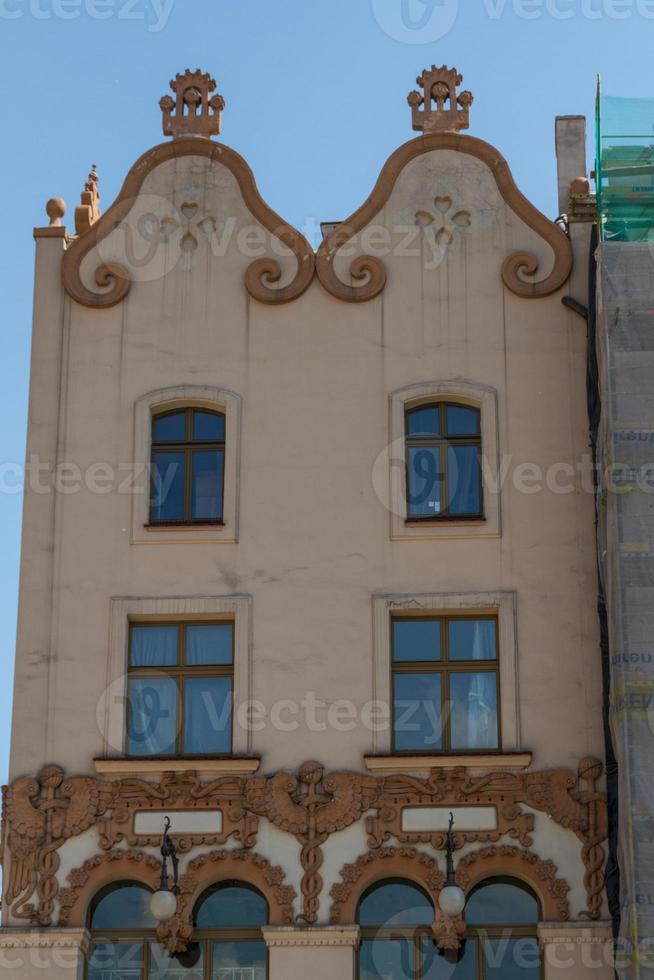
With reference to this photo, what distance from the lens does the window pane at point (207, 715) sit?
2803 cm

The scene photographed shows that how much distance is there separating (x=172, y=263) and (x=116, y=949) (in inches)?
356

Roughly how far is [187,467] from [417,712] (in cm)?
441

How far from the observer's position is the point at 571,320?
A: 97.4 feet

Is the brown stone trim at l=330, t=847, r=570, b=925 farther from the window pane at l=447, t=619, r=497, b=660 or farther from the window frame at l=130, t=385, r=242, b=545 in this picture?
the window frame at l=130, t=385, r=242, b=545

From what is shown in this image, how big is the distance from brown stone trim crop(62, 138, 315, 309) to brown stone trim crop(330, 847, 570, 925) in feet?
24.8

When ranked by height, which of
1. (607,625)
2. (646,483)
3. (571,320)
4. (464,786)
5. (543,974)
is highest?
(571,320)

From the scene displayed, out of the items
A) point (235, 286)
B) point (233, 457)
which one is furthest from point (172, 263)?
point (233, 457)

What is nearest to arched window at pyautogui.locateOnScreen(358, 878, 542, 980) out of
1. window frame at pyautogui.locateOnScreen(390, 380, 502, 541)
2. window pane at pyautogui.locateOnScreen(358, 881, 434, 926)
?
window pane at pyautogui.locateOnScreen(358, 881, 434, 926)

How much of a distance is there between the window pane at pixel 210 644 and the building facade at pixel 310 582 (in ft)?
0.15

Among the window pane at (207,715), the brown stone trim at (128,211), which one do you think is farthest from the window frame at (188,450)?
the window pane at (207,715)

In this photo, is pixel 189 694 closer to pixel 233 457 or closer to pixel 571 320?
pixel 233 457

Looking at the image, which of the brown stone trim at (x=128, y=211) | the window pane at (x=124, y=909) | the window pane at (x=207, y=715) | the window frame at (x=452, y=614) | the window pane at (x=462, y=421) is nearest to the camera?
the window pane at (x=124, y=909)

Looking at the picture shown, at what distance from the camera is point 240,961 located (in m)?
27.0

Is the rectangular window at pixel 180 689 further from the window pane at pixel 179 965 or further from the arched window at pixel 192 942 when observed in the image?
the window pane at pixel 179 965
